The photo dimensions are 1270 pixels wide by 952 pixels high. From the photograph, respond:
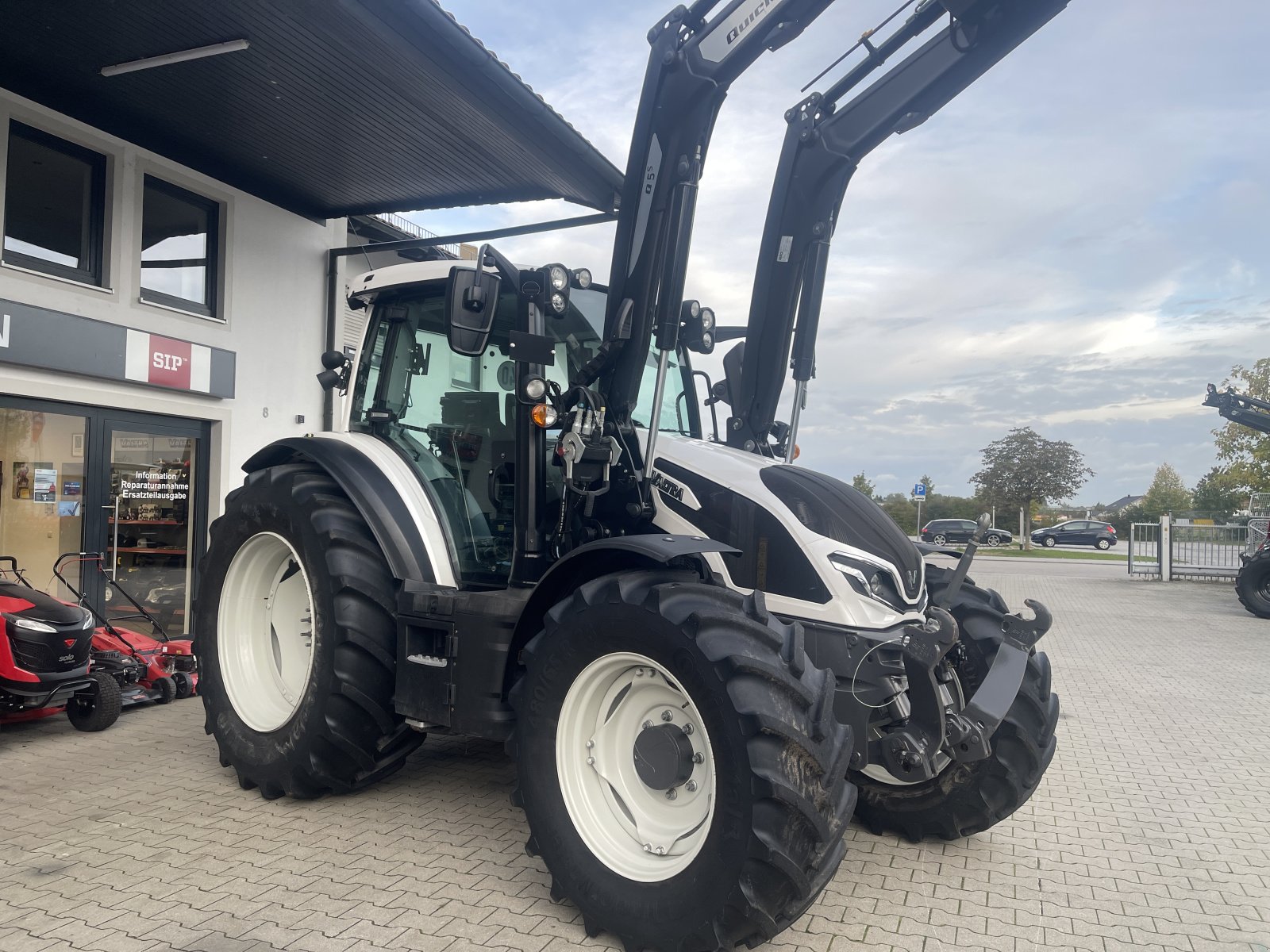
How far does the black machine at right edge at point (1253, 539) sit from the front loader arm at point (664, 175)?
1476 centimetres

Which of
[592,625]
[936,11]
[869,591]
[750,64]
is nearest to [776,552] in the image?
[869,591]

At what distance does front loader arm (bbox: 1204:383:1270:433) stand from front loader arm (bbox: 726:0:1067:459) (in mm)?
16909

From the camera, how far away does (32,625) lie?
18.4 feet

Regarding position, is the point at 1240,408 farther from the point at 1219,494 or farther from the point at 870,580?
the point at 1219,494

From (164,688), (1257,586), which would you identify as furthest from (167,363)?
(1257,586)

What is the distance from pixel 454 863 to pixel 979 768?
225 cm

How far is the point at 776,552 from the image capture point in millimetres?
3660

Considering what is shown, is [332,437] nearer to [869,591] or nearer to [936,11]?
[869,591]

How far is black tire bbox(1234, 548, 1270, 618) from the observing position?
1480cm

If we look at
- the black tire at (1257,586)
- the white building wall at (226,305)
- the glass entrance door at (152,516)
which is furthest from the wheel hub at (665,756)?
the black tire at (1257,586)

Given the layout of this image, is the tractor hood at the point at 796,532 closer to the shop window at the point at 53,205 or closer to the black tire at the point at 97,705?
the black tire at the point at 97,705

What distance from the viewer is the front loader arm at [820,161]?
12.8ft

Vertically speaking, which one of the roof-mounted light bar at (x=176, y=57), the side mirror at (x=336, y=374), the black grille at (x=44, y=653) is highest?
the roof-mounted light bar at (x=176, y=57)

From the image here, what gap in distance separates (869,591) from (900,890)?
48.7 inches
